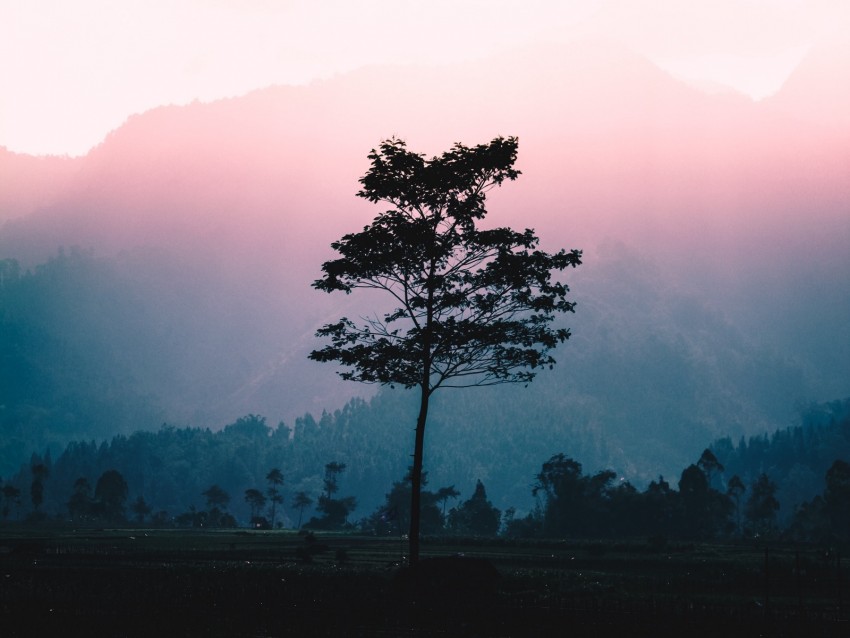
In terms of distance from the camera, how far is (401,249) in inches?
1994

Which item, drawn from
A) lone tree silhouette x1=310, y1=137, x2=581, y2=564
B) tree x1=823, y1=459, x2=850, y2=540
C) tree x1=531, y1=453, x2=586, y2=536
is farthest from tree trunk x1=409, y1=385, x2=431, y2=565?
tree x1=531, y1=453, x2=586, y2=536

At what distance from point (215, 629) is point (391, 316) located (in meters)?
25.0

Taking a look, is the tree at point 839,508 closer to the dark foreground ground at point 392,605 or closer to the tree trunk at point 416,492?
the dark foreground ground at point 392,605

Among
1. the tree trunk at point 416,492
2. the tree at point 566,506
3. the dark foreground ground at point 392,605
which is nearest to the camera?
the dark foreground ground at point 392,605

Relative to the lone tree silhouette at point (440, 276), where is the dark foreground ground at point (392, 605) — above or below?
below

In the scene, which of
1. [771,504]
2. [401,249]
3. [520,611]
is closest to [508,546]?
[771,504]

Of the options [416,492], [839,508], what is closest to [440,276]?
[416,492]

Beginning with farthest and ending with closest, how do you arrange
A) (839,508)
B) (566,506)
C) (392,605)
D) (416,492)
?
(566,506)
(839,508)
(416,492)
(392,605)

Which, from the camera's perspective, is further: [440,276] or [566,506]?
[566,506]

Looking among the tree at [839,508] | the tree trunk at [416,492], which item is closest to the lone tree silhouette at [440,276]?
the tree trunk at [416,492]

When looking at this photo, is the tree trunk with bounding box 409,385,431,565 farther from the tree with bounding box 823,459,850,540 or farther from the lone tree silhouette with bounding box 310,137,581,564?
the tree with bounding box 823,459,850,540

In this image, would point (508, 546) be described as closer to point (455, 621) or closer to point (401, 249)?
point (401, 249)

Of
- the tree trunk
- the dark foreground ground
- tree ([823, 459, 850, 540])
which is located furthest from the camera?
tree ([823, 459, 850, 540])

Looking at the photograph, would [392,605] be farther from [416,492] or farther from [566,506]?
[566,506]
